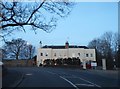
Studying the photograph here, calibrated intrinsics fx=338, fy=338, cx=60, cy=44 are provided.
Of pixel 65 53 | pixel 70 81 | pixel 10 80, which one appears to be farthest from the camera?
pixel 65 53

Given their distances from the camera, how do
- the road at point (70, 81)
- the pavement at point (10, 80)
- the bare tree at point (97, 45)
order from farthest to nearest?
the bare tree at point (97, 45)
the road at point (70, 81)
the pavement at point (10, 80)

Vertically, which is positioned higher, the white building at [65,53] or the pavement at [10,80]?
the white building at [65,53]

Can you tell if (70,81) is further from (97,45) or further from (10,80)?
(97,45)

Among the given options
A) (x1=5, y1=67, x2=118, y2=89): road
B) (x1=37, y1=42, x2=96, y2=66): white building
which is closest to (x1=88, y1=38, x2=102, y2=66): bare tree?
(x1=37, y1=42, x2=96, y2=66): white building

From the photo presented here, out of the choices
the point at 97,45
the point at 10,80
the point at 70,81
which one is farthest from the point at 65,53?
the point at 10,80

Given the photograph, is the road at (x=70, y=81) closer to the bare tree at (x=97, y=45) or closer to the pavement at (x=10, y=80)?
the pavement at (x=10, y=80)

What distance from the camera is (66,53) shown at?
145 m

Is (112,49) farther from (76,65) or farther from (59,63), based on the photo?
(76,65)

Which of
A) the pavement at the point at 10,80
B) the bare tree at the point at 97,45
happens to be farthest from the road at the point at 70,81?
the bare tree at the point at 97,45

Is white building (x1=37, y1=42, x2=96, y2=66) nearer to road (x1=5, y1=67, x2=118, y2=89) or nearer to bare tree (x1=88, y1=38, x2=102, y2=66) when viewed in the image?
bare tree (x1=88, y1=38, x2=102, y2=66)

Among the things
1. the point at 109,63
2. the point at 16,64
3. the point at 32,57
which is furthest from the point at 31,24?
the point at 32,57

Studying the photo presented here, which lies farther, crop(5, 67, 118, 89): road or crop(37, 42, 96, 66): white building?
crop(37, 42, 96, 66): white building

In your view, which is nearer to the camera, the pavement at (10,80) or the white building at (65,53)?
the pavement at (10,80)

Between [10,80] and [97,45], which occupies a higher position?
[97,45]
